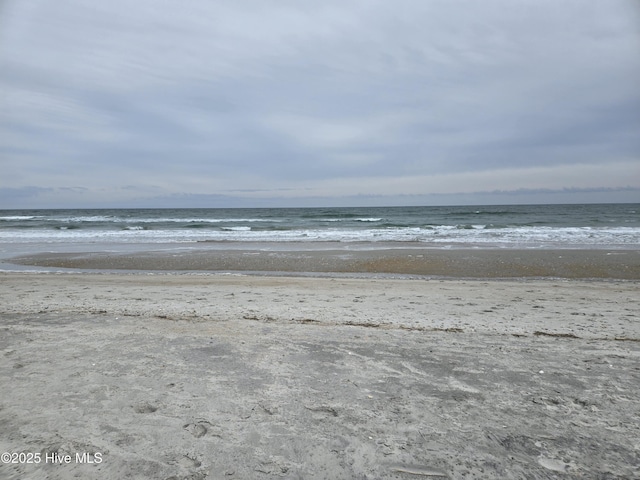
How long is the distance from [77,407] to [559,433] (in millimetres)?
3344

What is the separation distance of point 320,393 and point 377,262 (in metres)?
9.26

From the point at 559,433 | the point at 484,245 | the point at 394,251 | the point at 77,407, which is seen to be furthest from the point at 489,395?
the point at 484,245

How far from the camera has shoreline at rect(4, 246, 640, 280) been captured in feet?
34.7

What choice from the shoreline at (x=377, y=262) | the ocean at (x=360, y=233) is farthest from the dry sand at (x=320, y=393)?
the ocean at (x=360, y=233)

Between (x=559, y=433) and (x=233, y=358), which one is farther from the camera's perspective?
(x=233, y=358)

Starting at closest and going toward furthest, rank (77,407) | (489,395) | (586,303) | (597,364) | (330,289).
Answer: (77,407), (489,395), (597,364), (586,303), (330,289)

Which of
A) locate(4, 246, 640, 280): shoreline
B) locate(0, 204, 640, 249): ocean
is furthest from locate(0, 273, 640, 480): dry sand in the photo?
locate(0, 204, 640, 249): ocean

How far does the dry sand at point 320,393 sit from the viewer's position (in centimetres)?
236

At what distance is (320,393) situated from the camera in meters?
3.16

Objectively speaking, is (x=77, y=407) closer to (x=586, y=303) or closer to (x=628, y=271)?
(x=586, y=303)

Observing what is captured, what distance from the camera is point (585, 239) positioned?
1844 cm

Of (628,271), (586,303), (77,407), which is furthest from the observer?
(628,271)

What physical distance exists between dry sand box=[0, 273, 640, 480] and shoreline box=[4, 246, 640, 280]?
15.9 feet

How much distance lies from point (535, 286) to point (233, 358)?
703 centimetres
